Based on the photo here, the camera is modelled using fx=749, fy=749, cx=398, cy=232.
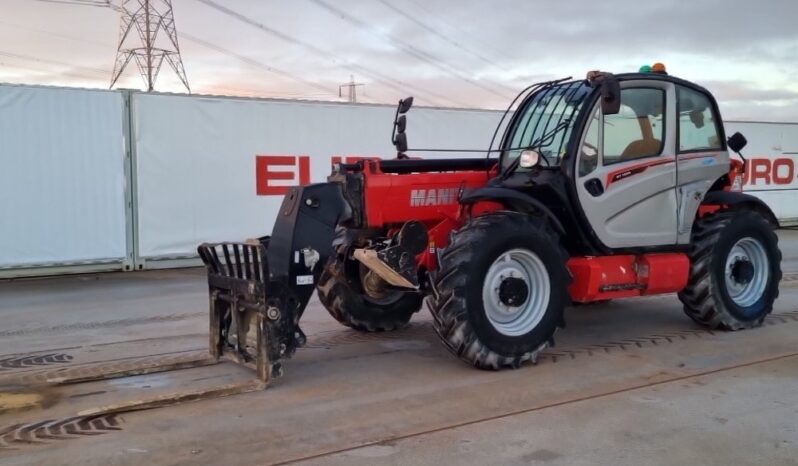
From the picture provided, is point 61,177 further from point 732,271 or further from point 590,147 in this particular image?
point 732,271

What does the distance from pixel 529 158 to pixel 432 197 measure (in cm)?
88

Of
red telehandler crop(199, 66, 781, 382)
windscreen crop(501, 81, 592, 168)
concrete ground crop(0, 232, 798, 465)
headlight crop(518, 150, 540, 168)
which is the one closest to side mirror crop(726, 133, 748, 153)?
red telehandler crop(199, 66, 781, 382)

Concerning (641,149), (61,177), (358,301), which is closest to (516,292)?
(358,301)

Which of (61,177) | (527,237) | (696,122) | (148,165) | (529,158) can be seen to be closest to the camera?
(527,237)

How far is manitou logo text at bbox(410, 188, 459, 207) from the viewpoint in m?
6.27

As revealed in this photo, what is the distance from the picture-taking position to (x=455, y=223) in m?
6.51

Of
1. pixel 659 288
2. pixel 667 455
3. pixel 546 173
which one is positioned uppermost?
pixel 546 173

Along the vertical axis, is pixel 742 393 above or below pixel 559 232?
below

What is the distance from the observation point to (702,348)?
6.64m

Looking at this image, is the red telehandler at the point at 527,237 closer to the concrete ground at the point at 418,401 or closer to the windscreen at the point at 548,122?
the windscreen at the point at 548,122

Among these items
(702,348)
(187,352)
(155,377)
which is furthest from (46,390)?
(702,348)

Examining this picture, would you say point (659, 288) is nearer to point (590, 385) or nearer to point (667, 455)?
point (590, 385)

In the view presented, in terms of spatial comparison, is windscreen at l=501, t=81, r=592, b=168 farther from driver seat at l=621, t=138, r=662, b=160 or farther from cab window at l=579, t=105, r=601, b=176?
driver seat at l=621, t=138, r=662, b=160

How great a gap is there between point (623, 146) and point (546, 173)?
830 millimetres
